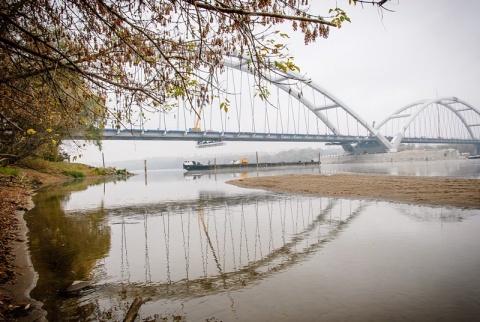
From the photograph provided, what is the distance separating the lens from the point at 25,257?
4.77m

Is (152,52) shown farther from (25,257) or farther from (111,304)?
(25,257)

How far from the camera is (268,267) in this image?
4.02 meters

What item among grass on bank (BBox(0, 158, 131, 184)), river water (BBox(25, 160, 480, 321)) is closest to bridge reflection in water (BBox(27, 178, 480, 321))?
river water (BBox(25, 160, 480, 321))

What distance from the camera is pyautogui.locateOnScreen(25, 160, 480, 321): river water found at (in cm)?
282

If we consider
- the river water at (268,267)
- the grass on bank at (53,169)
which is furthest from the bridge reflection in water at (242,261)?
the grass on bank at (53,169)

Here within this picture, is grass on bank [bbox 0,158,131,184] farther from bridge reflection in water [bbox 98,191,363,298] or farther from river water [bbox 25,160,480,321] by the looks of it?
river water [bbox 25,160,480,321]

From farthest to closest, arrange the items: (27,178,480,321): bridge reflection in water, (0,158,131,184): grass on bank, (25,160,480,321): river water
Result: 1. (0,158,131,184): grass on bank
2. (27,178,480,321): bridge reflection in water
3. (25,160,480,321): river water

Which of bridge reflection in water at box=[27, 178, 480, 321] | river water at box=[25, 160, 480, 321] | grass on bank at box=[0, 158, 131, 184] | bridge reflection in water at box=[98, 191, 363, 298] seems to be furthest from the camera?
grass on bank at box=[0, 158, 131, 184]

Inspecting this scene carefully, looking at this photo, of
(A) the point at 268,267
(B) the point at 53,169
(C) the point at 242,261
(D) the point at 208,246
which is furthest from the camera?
(B) the point at 53,169

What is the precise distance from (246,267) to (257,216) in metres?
3.99

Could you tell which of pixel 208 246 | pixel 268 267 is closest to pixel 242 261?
pixel 268 267

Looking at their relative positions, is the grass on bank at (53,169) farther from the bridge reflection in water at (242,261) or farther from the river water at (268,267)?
the river water at (268,267)

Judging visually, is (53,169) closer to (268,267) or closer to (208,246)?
(208,246)

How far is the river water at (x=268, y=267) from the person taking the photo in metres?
2.82
